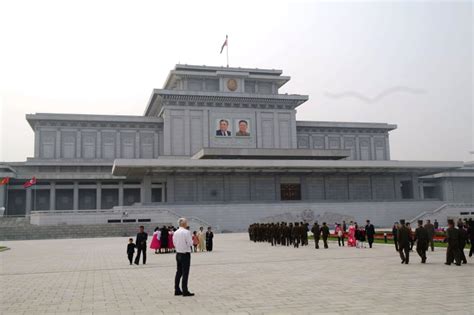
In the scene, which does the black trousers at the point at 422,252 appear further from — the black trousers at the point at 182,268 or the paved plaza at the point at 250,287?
the black trousers at the point at 182,268

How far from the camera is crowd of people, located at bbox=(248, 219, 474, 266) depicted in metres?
15.0

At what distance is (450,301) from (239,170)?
43.8 meters

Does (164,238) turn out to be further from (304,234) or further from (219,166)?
(219,166)

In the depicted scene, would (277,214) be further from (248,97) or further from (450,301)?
(450,301)

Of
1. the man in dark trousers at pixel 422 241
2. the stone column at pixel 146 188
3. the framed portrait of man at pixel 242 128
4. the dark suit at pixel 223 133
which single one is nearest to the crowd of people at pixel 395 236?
the man in dark trousers at pixel 422 241

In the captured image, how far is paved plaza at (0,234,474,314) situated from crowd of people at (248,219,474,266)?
62 centimetres

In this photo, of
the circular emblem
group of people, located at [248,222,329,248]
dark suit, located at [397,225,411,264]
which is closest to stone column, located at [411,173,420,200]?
the circular emblem

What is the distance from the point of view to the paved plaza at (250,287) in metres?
8.59

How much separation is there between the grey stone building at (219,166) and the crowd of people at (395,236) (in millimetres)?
19304

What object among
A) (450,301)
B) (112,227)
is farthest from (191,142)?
(450,301)

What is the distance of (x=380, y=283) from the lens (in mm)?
11117

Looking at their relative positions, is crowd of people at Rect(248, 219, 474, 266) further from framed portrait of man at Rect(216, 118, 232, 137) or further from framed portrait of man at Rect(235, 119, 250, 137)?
framed portrait of man at Rect(235, 119, 250, 137)

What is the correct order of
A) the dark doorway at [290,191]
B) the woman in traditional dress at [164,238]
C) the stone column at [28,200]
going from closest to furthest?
the woman in traditional dress at [164,238] → the dark doorway at [290,191] → the stone column at [28,200]

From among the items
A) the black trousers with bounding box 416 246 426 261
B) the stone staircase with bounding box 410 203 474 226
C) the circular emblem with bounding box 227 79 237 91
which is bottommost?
the black trousers with bounding box 416 246 426 261
